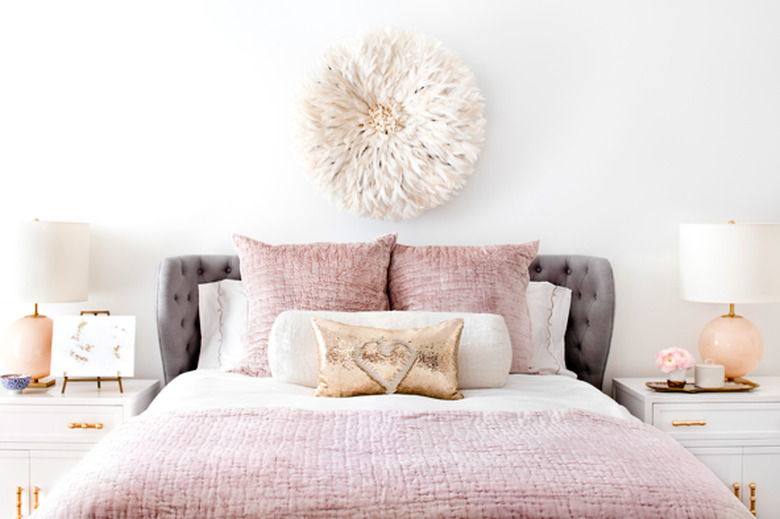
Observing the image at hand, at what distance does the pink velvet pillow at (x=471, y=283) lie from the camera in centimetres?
240

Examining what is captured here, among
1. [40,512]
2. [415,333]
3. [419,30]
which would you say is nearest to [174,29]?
[419,30]

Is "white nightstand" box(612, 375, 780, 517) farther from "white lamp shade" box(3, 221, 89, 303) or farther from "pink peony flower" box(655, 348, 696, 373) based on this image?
"white lamp shade" box(3, 221, 89, 303)

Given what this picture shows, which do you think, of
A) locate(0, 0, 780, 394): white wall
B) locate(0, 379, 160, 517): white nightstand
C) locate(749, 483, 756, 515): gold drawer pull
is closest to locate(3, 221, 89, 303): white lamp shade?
locate(0, 0, 780, 394): white wall

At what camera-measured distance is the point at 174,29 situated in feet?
9.10

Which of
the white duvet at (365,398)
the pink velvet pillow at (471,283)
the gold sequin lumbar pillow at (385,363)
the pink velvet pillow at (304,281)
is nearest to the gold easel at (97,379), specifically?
the white duvet at (365,398)

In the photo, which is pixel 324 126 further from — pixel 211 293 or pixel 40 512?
pixel 40 512

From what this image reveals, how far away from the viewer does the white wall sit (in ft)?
9.10

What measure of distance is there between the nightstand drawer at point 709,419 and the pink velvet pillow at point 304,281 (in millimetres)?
1071

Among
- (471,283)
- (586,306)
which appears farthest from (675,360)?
(471,283)

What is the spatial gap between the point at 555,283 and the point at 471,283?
517mm

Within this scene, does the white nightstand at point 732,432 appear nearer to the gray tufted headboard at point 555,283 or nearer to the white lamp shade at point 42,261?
the gray tufted headboard at point 555,283

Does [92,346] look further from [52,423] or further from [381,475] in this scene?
Result: [381,475]

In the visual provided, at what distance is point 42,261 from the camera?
247 centimetres

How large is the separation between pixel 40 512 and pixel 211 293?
1.41m
